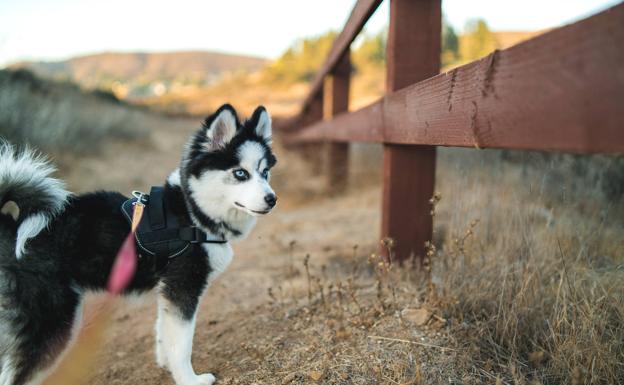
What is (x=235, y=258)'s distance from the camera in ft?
15.6

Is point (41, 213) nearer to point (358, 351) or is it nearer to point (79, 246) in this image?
point (79, 246)

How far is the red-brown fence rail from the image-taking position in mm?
1012

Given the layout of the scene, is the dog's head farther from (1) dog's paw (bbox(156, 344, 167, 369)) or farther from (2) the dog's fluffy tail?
(1) dog's paw (bbox(156, 344, 167, 369))

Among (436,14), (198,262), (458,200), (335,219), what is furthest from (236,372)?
(335,219)

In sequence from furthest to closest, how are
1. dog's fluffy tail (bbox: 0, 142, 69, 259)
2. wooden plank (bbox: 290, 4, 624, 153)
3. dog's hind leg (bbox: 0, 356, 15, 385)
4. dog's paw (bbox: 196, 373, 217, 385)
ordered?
dog's paw (bbox: 196, 373, 217, 385) → dog's fluffy tail (bbox: 0, 142, 69, 259) → dog's hind leg (bbox: 0, 356, 15, 385) → wooden plank (bbox: 290, 4, 624, 153)

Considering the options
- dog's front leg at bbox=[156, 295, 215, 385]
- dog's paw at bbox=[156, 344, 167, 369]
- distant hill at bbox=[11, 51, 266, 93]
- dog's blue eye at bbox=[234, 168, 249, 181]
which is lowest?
dog's paw at bbox=[156, 344, 167, 369]

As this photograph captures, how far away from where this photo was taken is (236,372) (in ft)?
8.04

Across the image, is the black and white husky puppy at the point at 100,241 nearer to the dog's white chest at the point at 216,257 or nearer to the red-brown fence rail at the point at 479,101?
the dog's white chest at the point at 216,257

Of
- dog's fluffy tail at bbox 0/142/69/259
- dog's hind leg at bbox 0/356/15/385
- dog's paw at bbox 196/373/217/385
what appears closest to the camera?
dog's hind leg at bbox 0/356/15/385

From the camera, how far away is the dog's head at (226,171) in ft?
8.75

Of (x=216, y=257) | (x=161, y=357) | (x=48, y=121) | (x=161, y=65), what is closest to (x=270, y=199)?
(x=216, y=257)

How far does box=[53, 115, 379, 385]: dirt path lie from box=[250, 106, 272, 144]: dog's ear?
118 cm

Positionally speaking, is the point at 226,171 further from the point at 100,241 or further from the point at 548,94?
the point at 548,94

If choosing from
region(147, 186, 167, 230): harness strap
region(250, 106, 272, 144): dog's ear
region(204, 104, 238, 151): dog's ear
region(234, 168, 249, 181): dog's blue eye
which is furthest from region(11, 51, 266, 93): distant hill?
region(147, 186, 167, 230): harness strap
